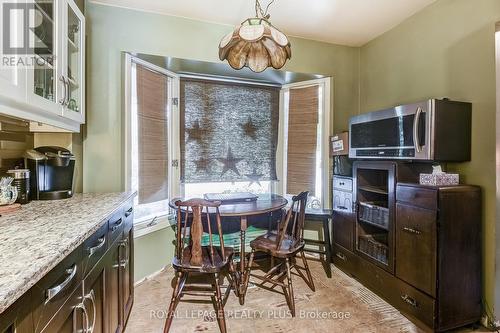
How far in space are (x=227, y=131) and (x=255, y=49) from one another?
50.1 inches

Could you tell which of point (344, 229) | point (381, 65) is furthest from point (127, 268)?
point (381, 65)

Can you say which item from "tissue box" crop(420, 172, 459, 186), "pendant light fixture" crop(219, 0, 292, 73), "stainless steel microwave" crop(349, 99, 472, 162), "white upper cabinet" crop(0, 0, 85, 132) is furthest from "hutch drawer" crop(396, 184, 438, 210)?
"white upper cabinet" crop(0, 0, 85, 132)

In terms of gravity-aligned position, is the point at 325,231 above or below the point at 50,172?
below

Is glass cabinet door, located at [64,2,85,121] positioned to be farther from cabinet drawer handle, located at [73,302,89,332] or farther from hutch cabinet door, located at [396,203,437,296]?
hutch cabinet door, located at [396,203,437,296]

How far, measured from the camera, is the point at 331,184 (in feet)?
10.00

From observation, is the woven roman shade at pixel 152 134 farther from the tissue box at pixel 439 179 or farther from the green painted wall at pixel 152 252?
the tissue box at pixel 439 179

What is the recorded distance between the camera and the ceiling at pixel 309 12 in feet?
7.50

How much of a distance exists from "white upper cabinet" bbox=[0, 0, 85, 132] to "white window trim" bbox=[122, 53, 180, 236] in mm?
444

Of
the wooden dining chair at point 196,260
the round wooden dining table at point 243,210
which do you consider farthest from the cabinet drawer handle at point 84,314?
the round wooden dining table at point 243,210

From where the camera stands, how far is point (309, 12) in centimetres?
242

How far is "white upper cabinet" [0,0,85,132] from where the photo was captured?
119cm

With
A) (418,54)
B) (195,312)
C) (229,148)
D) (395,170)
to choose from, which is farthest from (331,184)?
(195,312)

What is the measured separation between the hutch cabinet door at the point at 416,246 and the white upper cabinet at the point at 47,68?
2.46 meters

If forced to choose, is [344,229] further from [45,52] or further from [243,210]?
[45,52]
